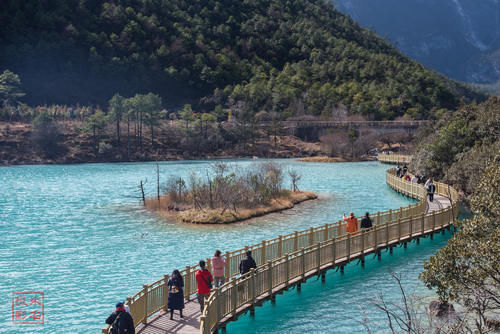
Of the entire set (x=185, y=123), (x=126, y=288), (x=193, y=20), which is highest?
(x=193, y=20)

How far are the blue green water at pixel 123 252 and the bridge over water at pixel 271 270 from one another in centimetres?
94

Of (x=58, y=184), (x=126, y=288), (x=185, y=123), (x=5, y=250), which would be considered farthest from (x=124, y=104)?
(x=126, y=288)

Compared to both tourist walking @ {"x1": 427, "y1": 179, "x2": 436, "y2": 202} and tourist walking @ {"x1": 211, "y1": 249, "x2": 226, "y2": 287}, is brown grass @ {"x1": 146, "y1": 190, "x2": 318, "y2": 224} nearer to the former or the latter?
tourist walking @ {"x1": 427, "y1": 179, "x2": 436, "y2": 202}

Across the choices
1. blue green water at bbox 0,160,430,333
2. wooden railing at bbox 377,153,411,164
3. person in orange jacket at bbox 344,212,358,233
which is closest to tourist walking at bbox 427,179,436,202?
blue green water at bbox 0,160,430,333

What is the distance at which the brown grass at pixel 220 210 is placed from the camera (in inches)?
1328

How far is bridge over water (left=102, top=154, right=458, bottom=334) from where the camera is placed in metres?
13.5

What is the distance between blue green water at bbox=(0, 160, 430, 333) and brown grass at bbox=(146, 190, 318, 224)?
3.36ft

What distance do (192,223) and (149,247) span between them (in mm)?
6261

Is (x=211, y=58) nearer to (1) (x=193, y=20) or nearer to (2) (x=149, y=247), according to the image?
(1) (x=193, y=20)

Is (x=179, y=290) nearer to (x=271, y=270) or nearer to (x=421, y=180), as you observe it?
(x=271, y=270)

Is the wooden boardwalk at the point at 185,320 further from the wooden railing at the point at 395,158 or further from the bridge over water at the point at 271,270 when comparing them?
the wooden railing at the point at 395,158

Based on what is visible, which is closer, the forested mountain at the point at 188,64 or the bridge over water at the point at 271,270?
the bridge over water at the point at 271,270

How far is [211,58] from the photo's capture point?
17088cm

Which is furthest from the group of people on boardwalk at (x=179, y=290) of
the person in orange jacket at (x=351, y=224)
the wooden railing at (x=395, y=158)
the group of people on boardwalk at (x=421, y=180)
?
the wooden railing at (x=395, y=158)
